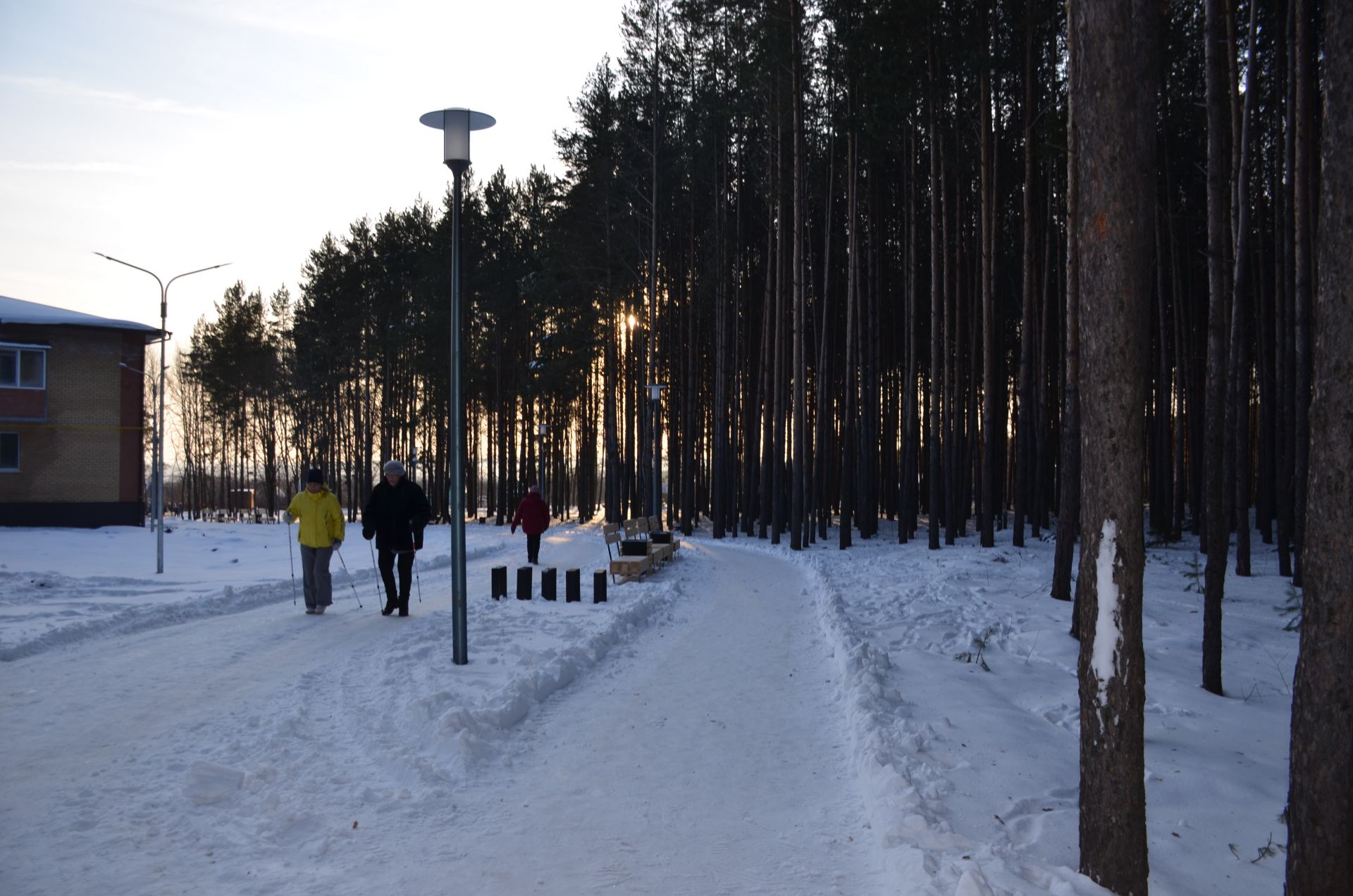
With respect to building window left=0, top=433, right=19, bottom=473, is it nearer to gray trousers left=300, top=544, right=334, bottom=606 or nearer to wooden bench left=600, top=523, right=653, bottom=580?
gray trousers left=300, top=544, right=334, bottom=606

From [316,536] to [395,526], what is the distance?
0.98m

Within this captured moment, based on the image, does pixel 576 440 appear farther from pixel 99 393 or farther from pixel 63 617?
pixel 63 617

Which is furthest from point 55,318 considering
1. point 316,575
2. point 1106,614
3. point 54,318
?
point 1106,614

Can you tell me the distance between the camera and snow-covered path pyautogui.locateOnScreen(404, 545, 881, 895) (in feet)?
13.0

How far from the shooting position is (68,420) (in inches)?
1147

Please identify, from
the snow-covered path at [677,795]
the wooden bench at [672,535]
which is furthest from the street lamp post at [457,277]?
the wooden bench at [672,535]

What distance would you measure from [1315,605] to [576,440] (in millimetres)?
51230

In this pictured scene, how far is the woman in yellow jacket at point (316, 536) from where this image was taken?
10938mm

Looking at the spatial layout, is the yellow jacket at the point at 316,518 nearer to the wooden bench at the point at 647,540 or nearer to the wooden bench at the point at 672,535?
the wooden bench at the point at 647,540

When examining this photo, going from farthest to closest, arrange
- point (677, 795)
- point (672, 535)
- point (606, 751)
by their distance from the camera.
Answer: point (672, 535), point (606, 751), point (677, 795)

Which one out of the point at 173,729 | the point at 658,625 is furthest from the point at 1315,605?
the point at 658,625

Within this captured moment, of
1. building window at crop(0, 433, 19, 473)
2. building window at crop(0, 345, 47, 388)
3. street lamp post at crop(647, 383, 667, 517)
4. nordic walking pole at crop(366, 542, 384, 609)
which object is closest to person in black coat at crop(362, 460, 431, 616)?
nordic walking pole at crop(366, 542, 384, 609)

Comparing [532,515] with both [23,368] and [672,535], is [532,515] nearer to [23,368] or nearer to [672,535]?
[672,535]

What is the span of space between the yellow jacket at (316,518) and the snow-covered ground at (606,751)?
3.49 ft
